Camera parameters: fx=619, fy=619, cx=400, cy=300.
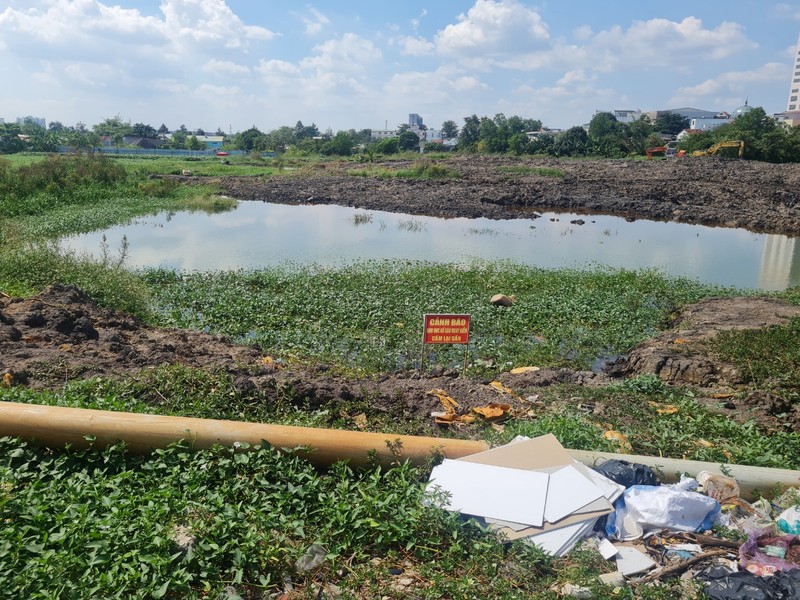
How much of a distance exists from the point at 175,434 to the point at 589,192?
31139 mm

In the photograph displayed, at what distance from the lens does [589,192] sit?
107 feet

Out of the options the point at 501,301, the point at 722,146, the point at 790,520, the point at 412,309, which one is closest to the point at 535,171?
the point at 722,146

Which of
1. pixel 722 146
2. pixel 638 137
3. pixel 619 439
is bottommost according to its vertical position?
pixel 619 439

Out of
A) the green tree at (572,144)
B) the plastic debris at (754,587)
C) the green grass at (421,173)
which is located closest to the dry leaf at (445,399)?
the plastic debris at (754,587)

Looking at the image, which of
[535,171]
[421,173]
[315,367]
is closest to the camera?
[315,367]

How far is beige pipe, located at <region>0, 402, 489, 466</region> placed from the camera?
14.1ft

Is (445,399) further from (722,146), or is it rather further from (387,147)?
(387,147)

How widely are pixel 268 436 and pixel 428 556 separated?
55.6 inches

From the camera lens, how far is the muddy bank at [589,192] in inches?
1083

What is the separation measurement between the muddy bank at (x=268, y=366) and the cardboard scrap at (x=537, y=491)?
157 cm

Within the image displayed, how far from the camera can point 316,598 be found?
3.28 metres

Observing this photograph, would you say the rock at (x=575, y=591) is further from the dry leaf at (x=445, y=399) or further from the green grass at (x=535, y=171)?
the green grass at (x=535, y=171)

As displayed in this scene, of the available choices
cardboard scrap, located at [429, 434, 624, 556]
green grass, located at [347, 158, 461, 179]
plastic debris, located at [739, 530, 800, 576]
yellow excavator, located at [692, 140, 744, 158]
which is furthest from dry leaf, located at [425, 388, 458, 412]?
yellow excavator, located at [692, 140, 744, 158]

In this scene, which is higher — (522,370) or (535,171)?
(535,171)
